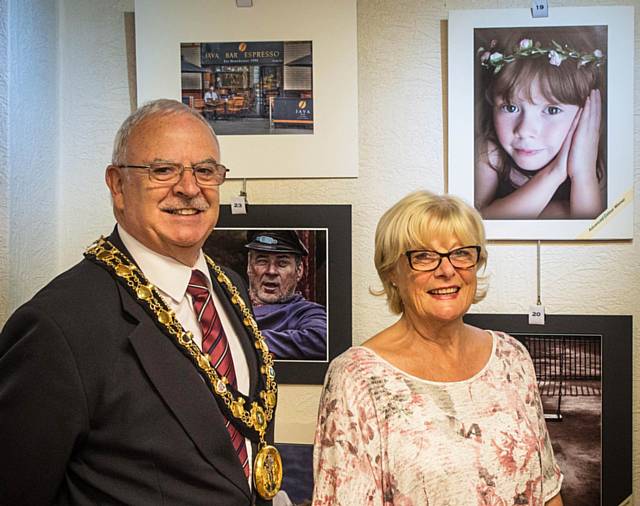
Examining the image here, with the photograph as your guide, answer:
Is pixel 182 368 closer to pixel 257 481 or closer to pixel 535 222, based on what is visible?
A: pixel 257 481

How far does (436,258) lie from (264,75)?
77cm

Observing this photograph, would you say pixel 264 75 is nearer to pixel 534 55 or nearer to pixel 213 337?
pixel 534 55

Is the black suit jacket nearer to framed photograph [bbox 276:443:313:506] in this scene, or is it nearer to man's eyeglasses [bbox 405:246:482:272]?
man's eyeglasses [bbox 405:246:482:272]

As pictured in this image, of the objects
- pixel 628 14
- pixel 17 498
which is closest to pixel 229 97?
pixel 628 14

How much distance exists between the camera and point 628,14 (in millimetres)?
1796

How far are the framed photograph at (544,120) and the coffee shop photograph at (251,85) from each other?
389 mm

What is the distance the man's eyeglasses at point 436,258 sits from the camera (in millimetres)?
1377

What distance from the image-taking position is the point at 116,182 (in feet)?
3.91

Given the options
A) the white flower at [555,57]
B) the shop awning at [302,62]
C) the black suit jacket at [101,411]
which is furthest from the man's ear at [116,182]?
the white flower at [555,57]

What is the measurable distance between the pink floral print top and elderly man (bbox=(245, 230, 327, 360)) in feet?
1.55

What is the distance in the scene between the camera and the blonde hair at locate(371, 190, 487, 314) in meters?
1.38

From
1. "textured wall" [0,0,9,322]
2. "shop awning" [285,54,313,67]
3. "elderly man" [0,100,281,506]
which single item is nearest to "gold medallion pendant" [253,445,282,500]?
"elderly man" [0,100,281,506]

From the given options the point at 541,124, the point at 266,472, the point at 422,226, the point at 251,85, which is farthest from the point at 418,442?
the point at 251,85

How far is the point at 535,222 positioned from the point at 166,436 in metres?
1.14
